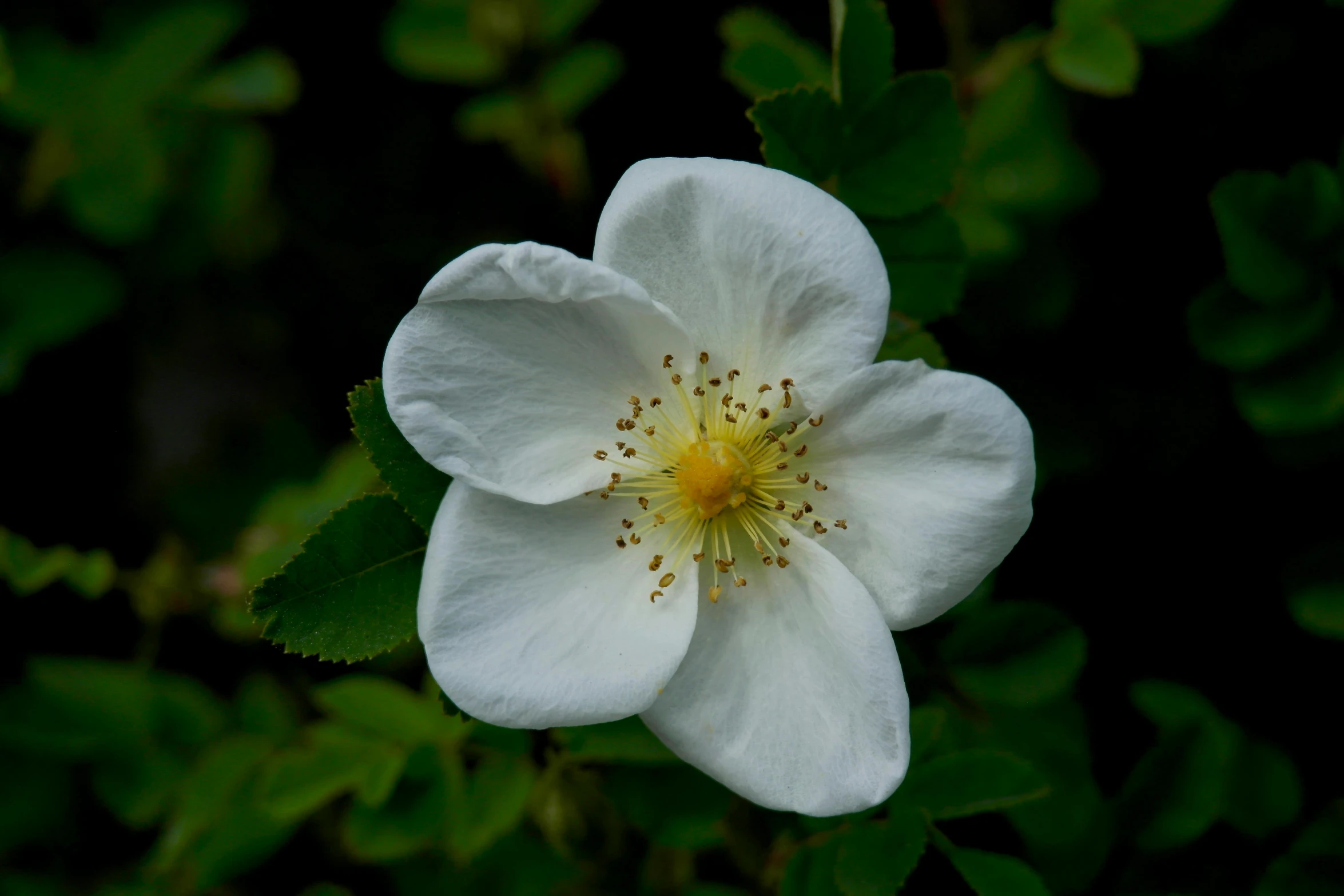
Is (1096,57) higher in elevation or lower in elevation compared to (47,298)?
higher

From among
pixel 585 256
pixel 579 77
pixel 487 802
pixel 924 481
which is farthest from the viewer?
pixel 585 256

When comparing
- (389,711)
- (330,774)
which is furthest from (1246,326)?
(330,774)

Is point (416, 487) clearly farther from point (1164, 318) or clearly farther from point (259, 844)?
point (1164, 318)

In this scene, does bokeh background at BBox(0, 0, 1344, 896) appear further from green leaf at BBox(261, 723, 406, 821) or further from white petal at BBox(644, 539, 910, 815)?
white petal at BBox(644, 539, 910, 815)

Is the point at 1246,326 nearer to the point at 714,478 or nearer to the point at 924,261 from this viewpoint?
the point at 924,261

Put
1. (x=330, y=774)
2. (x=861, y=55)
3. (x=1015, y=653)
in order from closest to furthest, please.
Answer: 1. (x=861, y=55)
2. (x=1015, y=653)
3. (x=330, y=774)

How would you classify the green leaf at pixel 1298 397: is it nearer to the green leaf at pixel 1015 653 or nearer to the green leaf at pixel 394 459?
the green leaf at pixel 1015 653

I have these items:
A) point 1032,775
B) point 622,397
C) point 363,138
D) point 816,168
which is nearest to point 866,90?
point 816,168
